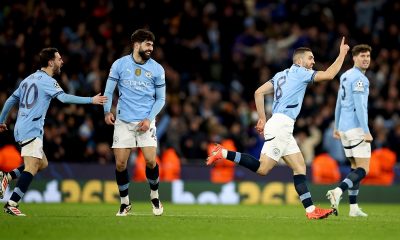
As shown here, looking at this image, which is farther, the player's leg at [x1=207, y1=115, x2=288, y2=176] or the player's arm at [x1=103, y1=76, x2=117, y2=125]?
the player's leg at [x1=207, y1=115, x2=288, y2=176]

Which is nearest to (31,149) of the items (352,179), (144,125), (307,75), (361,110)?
(144,125)

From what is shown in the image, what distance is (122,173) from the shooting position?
1310 centimetres

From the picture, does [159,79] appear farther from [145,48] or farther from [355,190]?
[355,190]

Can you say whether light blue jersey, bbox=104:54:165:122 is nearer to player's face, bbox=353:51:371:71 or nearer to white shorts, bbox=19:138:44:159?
white shorts, bbox=19:138:44:159

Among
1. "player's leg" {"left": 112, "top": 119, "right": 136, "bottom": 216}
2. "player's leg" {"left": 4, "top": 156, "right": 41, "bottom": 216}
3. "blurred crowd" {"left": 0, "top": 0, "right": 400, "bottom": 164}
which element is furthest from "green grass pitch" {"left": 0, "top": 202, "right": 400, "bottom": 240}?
"blurred crowd" {"left": 0, "top": 0, "right": 400, "bottom": 164}

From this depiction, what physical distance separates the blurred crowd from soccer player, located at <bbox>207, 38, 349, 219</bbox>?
313 inches

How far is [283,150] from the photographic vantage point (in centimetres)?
1283

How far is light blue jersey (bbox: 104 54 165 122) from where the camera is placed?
12.9 metres

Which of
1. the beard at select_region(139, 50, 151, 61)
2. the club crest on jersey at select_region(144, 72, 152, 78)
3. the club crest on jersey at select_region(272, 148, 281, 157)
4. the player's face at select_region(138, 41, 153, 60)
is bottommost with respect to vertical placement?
the club crest on jersey at select_region(272, 148, 281, 157)

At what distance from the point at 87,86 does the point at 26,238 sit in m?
11.4

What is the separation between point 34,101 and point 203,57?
11544mm

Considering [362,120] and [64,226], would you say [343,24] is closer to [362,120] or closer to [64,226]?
[362,120]

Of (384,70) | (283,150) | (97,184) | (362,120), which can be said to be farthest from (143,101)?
(384,70)

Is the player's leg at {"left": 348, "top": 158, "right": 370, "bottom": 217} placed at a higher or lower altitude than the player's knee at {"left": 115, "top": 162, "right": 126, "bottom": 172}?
lower
